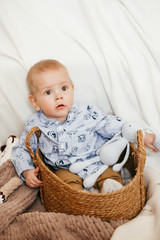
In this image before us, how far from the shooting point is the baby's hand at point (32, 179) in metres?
1.05

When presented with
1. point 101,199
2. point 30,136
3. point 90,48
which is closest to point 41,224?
point 101,199

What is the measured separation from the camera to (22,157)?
1093 millimetres

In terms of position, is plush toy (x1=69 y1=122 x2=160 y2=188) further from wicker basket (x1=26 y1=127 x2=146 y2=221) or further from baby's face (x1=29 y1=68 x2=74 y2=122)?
baby's face (x1=29 y1=68 x2=74 y2=122)

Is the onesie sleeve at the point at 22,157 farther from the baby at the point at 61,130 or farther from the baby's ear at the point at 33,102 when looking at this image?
the baby's ear at the point at 33,102

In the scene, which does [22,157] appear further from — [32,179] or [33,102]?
[33,102]

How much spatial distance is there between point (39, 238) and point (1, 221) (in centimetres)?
16

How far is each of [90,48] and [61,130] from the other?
427 mm

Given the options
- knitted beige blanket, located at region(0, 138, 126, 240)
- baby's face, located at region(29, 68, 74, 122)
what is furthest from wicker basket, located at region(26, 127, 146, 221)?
baby's face, located at region(29, 68, 74, 122)

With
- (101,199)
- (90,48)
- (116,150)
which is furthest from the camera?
(90,48)

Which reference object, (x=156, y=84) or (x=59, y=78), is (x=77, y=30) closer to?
(x=59, y=78)

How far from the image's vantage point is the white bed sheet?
1.20m

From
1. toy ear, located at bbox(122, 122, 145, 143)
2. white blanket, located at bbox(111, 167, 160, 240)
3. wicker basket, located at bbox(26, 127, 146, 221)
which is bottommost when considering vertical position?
white blanket, located at bbox(111, 167, 160, 240)

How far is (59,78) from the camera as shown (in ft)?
3.55

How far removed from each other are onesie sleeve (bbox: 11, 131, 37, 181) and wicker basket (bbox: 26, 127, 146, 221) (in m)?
0.11
